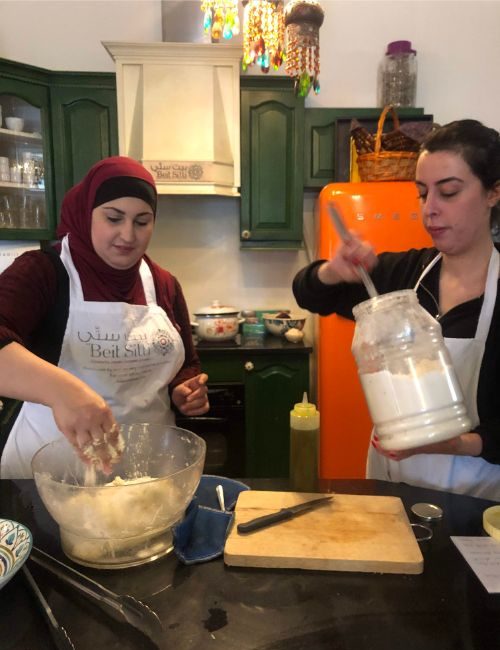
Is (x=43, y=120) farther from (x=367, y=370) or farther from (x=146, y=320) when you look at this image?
(x=367, y=370)

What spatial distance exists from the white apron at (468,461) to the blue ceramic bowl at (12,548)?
832 mm

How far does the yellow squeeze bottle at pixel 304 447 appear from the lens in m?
0.99

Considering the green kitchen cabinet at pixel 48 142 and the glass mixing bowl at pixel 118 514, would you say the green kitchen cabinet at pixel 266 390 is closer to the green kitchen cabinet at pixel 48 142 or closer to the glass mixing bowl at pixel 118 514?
the green kitchen cabinet at pixel 48 142

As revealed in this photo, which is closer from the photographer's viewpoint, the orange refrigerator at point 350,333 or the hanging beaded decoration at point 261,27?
the hanging beaded decoration at point 261,27

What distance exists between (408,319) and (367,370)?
0.11 metres

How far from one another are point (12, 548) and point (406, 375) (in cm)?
66

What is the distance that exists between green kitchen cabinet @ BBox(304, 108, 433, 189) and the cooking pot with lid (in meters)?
0.79

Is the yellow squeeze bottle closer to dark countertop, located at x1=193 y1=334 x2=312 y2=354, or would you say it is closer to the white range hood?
dark countertop, located at x1=193 y1=334 x2=312 y2=354

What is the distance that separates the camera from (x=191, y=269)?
9.76 ft

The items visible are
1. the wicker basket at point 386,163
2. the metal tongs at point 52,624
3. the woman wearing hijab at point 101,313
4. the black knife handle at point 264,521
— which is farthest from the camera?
the wicker basket at point 386,163

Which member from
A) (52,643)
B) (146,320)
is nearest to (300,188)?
(146,320)

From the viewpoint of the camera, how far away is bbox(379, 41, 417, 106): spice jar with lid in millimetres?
2691

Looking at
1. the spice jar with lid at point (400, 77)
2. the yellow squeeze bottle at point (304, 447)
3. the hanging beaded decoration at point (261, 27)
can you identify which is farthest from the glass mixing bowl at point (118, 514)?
the spice jar with lid at point (400, 77)

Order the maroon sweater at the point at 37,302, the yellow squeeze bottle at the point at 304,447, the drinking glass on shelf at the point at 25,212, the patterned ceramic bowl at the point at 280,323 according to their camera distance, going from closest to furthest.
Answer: the yellow squeeze bottle at the point at 304,447
the maroon sweater at the point at 37,302
the drinking glass on shelf at the point at 25,212
the patterned ceramic bowl at the point at 280,323
